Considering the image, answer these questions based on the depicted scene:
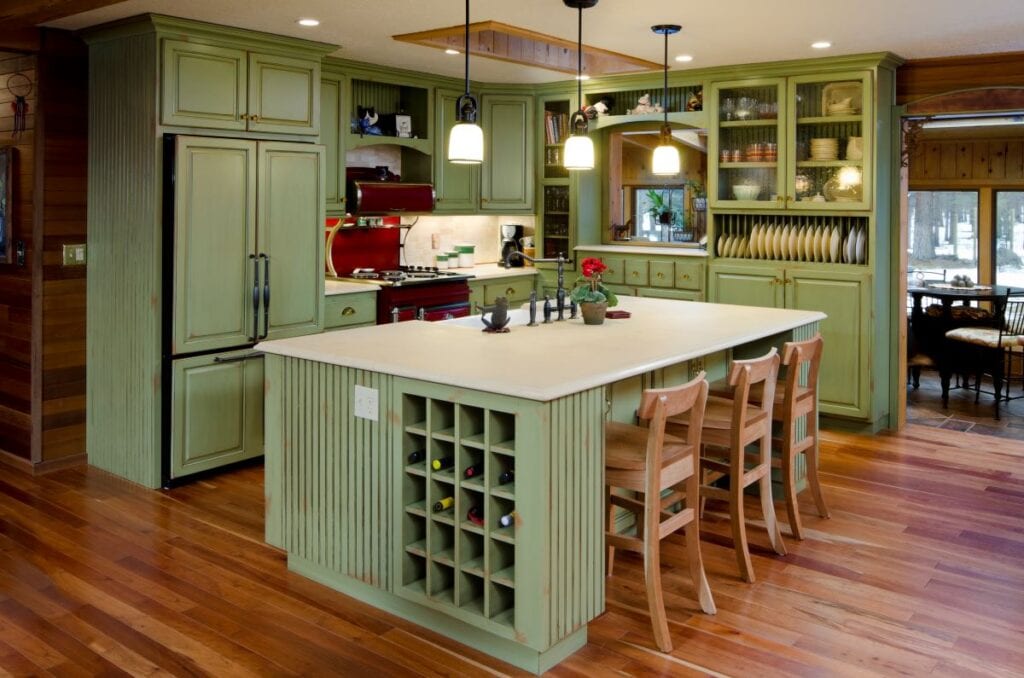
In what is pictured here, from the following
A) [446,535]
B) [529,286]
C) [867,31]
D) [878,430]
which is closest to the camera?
[446,535]

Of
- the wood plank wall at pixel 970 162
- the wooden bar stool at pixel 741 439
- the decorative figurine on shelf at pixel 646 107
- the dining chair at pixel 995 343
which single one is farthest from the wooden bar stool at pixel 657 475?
the wood plank wall at pixel 970 162

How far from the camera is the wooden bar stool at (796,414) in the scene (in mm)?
4094

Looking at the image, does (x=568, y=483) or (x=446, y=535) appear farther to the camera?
(x=446, y=535)

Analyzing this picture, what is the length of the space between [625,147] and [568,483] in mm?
5076

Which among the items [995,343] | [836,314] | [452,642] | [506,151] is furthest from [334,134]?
[995,343]

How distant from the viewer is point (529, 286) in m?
7.39

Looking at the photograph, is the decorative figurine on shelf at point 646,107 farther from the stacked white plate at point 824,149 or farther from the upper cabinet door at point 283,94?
the upper cabinet door at point 283,94

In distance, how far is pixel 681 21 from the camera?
4887 millimetres

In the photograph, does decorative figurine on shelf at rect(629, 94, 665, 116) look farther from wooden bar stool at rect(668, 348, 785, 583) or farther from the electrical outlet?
the electrical outlet

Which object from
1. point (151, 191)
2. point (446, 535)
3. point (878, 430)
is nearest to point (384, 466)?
point (446, 535)

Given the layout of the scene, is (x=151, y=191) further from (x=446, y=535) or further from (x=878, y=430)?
(x=878, y=430)

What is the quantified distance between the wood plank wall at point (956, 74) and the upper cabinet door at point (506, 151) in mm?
2639

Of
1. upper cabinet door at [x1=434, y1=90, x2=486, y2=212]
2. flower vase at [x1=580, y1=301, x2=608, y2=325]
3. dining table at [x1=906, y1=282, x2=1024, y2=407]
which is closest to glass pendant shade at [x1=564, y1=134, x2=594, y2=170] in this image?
flower vase at [x1=580, y1=301, x2=608, y2=325]

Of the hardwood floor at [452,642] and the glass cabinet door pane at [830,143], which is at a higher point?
the glass cabinet door pane at [830,143]
